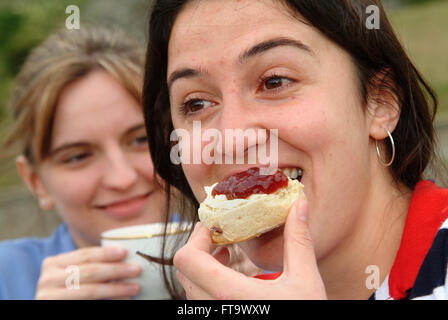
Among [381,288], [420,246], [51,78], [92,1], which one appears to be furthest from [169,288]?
[92,1]

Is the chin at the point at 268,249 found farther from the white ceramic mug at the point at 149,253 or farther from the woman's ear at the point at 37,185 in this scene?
the woman's ear at the point at 37,185

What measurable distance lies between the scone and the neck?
0.48m

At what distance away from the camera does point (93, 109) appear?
3.24 metres

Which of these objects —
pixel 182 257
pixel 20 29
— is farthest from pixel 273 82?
pixel 20 29

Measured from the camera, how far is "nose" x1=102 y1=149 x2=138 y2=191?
3.24 metres

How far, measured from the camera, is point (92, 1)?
1250 cm

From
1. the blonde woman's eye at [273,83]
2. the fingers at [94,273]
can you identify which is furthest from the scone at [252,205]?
the fingers at [94,273]

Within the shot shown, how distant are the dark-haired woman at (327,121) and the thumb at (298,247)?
0.03 feet

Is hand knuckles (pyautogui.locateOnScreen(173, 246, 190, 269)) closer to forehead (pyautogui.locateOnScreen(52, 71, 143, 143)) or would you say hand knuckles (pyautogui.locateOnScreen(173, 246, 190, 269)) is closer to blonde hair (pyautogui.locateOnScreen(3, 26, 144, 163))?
forehead (pyautogui.locateOnScreen(52, 71, 143, 143))

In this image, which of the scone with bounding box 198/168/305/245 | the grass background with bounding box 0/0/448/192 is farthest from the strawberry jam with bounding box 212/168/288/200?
the grass background with bounding box 0/0/448/192

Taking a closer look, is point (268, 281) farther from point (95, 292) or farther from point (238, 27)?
point (95, 292)

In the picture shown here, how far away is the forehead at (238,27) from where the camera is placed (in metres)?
2.01

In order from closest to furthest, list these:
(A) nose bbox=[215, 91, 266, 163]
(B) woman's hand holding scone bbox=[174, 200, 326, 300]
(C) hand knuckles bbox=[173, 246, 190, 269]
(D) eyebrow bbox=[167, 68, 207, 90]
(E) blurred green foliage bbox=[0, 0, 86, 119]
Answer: (B) woman's hand holding scone bbox=[174, 200, 326, 300] < (C) hand knuckles bbox=[173, 246, 190, 269] < (A) nose bbox=[215, 91, 266, 163] < (D) eyebrow bbox=[167, 68, 207, 90] < (E) blurred green foliage bbox=[0, 0, 86, 119]

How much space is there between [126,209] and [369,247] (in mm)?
1691
